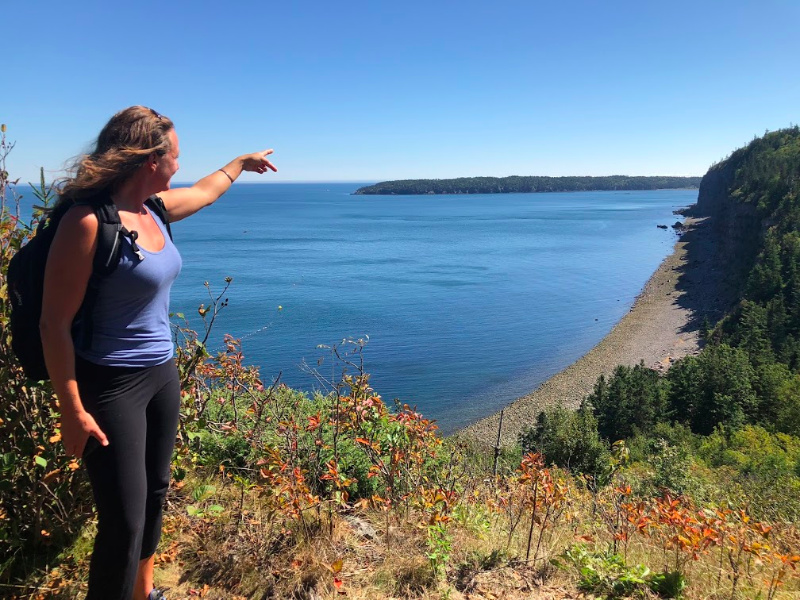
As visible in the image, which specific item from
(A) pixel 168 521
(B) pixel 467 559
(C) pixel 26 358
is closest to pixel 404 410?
(B) pixel 467 559

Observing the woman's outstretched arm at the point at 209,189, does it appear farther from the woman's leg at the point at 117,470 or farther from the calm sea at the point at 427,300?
the calm sea at the point at 427,300

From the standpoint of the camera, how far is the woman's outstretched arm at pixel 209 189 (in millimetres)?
A: 2323

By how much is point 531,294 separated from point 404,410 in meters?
48.9

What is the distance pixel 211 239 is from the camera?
75.6 metres

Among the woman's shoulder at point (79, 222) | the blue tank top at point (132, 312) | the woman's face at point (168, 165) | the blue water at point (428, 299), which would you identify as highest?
the woman's face at point (168, 165)

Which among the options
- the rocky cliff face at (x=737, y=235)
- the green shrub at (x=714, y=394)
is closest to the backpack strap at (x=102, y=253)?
the green shrub at (x=714, y=394)

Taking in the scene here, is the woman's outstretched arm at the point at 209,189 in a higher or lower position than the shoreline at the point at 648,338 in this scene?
higher

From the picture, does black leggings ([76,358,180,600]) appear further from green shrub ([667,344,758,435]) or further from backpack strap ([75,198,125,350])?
green shrub ([667,344,758,435])

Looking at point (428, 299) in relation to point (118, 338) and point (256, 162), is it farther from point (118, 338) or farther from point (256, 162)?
point (118, 338)

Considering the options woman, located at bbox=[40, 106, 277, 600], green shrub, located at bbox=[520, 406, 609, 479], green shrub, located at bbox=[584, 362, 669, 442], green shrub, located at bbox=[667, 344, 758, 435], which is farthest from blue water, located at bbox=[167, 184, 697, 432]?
green shrub, located at bbox=[667, 344, 758, 435]

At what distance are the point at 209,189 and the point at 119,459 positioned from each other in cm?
131

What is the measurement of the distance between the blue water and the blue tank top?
6.23 ft

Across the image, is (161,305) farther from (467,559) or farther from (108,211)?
(467,559)

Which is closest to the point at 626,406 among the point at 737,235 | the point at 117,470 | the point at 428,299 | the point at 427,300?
the point at 427,300
